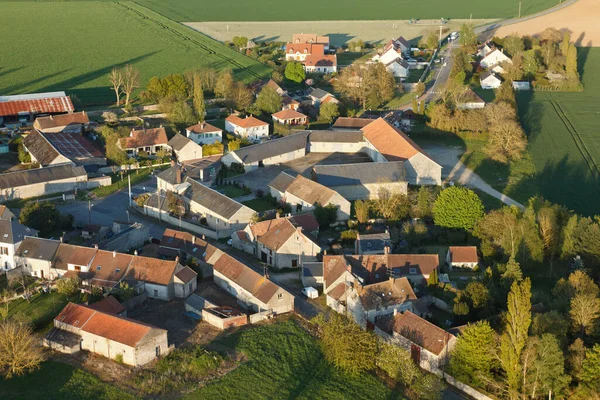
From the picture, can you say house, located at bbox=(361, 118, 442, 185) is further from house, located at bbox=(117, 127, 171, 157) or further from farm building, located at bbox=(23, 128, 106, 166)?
farm building, located at bbox=(23, 128, 106, 166)

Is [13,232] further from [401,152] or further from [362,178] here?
[401,152]

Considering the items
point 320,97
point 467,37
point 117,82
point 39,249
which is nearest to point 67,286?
point 39,249

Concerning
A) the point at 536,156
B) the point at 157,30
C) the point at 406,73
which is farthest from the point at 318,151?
the point at 157,30

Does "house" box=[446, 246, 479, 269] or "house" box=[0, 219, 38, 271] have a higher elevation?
"house" box=[0, 219, 38, 271]

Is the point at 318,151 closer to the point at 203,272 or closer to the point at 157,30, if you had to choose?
the point at 203,272

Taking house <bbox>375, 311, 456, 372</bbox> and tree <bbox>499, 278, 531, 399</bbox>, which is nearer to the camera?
tree <bbox>499, 278, 531, 399</bbox>

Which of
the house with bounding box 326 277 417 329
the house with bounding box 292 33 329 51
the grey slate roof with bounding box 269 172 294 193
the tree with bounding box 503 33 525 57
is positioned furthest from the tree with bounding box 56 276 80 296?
the tree with bounding box 503 33 525 57

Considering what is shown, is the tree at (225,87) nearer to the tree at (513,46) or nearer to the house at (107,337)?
the tree at (513,46)
